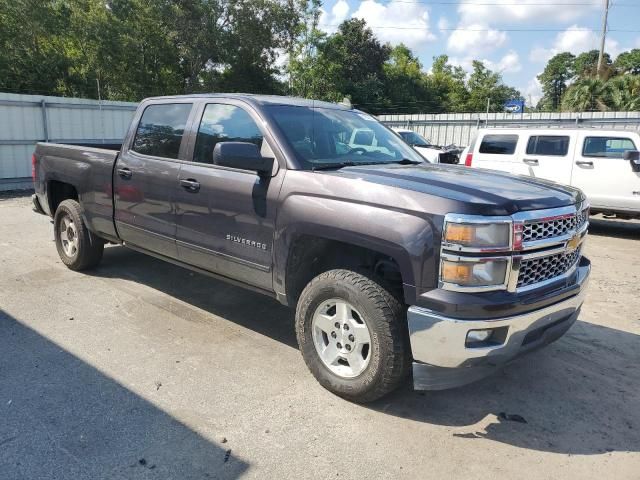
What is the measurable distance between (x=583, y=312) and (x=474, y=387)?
2268 mm

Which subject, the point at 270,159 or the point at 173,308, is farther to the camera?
the point at 173,308

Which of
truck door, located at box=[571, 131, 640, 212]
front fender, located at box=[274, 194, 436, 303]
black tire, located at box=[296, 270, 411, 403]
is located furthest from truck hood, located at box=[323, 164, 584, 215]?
truck door, located at box=[571, 131, 640, 212]

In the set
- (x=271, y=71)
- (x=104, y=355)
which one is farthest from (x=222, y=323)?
(x=271, y=71)

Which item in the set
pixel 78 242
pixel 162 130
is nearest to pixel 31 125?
pixel 78 242

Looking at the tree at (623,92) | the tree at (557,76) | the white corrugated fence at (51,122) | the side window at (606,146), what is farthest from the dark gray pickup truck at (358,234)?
the tree at (557,76)

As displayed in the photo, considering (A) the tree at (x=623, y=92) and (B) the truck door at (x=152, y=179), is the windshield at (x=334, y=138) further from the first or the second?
(A) the tree at (x=623, y=92)

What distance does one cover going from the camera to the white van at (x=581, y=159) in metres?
9.59

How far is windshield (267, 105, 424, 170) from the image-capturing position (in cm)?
391

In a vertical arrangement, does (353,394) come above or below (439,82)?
below

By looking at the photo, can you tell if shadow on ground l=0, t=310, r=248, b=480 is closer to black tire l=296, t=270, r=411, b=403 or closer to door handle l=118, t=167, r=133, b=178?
black tire l=296, t=270, r=411, b=403

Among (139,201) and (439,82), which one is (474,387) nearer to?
(139,201)

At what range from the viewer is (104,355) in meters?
4.01

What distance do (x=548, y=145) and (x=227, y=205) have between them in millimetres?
8509

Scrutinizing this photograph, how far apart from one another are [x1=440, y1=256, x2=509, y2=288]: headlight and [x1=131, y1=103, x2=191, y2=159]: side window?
2.76 meters
